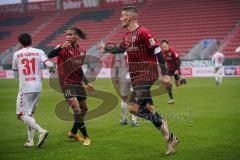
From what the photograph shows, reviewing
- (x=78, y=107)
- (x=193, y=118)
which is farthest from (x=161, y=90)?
(x=78, y=107)

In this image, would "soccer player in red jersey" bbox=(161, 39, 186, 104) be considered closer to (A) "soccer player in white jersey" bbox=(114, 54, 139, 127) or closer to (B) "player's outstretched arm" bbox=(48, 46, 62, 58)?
(A) "soccer player in white jersey" bbox=(114, 54, 139, 127)

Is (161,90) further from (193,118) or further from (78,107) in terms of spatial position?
(78,107)

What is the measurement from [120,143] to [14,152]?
221 cm

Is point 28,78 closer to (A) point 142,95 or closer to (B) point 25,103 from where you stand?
(B) point 25,103

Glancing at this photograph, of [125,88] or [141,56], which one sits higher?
[141,56]

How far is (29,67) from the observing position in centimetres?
913

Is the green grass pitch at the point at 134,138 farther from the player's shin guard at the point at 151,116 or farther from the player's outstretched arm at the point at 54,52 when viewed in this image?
the player's outstretched arm at the point at 54,52

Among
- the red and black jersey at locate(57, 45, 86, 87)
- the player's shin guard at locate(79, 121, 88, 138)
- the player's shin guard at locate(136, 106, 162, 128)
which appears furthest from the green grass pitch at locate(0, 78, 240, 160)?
the red and black jersey at locate(57, 45, 86, 87)

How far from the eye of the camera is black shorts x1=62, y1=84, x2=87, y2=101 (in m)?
9.46

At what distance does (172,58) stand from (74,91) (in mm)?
8667

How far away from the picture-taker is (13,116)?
1462cm

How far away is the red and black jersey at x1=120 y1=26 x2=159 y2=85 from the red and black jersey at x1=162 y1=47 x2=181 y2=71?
9.04 m

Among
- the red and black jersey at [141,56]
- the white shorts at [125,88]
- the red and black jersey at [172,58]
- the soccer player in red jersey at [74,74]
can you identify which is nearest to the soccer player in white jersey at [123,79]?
the white shorts at [125,88]

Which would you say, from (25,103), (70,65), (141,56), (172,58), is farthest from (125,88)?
(172,58)
